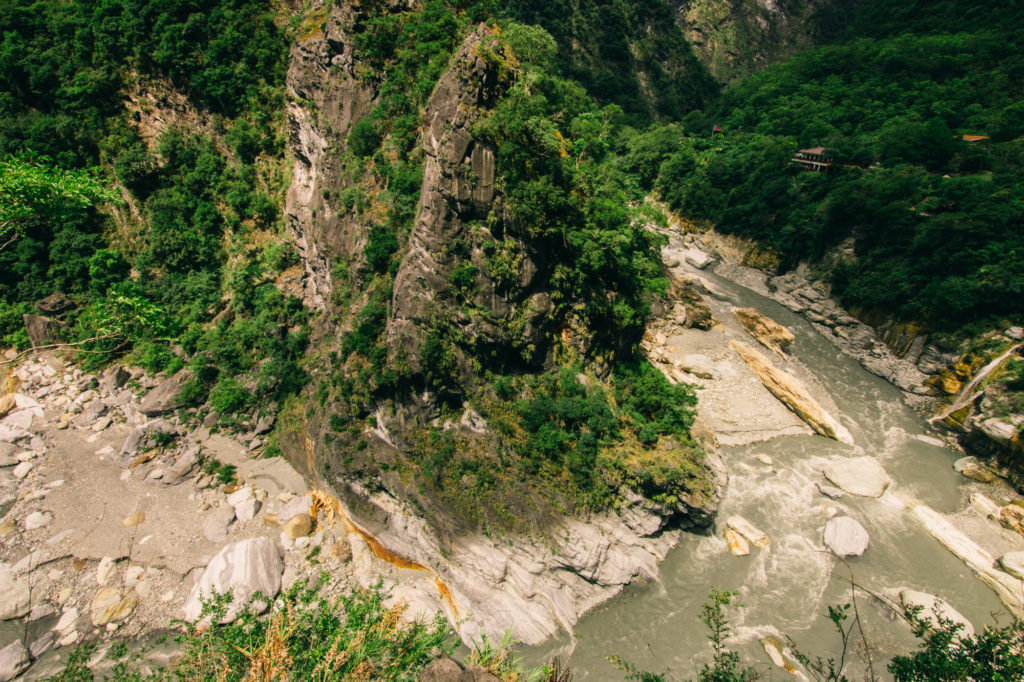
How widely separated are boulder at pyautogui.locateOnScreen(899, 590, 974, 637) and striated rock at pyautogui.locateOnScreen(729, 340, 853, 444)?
9.11m

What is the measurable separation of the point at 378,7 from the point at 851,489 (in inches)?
1450

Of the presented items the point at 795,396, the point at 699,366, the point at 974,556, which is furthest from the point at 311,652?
the point at 795,396

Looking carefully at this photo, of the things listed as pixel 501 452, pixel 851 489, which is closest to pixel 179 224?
pixel 501 452

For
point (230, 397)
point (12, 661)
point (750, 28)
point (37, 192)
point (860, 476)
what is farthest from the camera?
point (750, 28)

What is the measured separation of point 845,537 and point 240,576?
27.9m

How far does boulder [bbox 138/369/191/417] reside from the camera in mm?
23172

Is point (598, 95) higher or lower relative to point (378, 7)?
higher

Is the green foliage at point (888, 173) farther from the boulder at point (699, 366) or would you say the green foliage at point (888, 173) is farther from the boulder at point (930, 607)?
the boulder at point (930, 607)

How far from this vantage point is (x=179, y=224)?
2633cm

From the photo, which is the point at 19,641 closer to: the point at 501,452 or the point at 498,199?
the point at 501,452

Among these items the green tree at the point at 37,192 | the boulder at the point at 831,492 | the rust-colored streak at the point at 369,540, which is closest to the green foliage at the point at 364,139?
the green tree at the point at 37,192

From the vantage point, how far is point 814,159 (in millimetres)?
40094

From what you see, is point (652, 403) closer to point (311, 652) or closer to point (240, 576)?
point (311, 652)

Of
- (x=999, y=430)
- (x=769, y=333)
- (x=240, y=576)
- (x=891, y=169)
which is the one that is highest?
(x=891, y=169)
